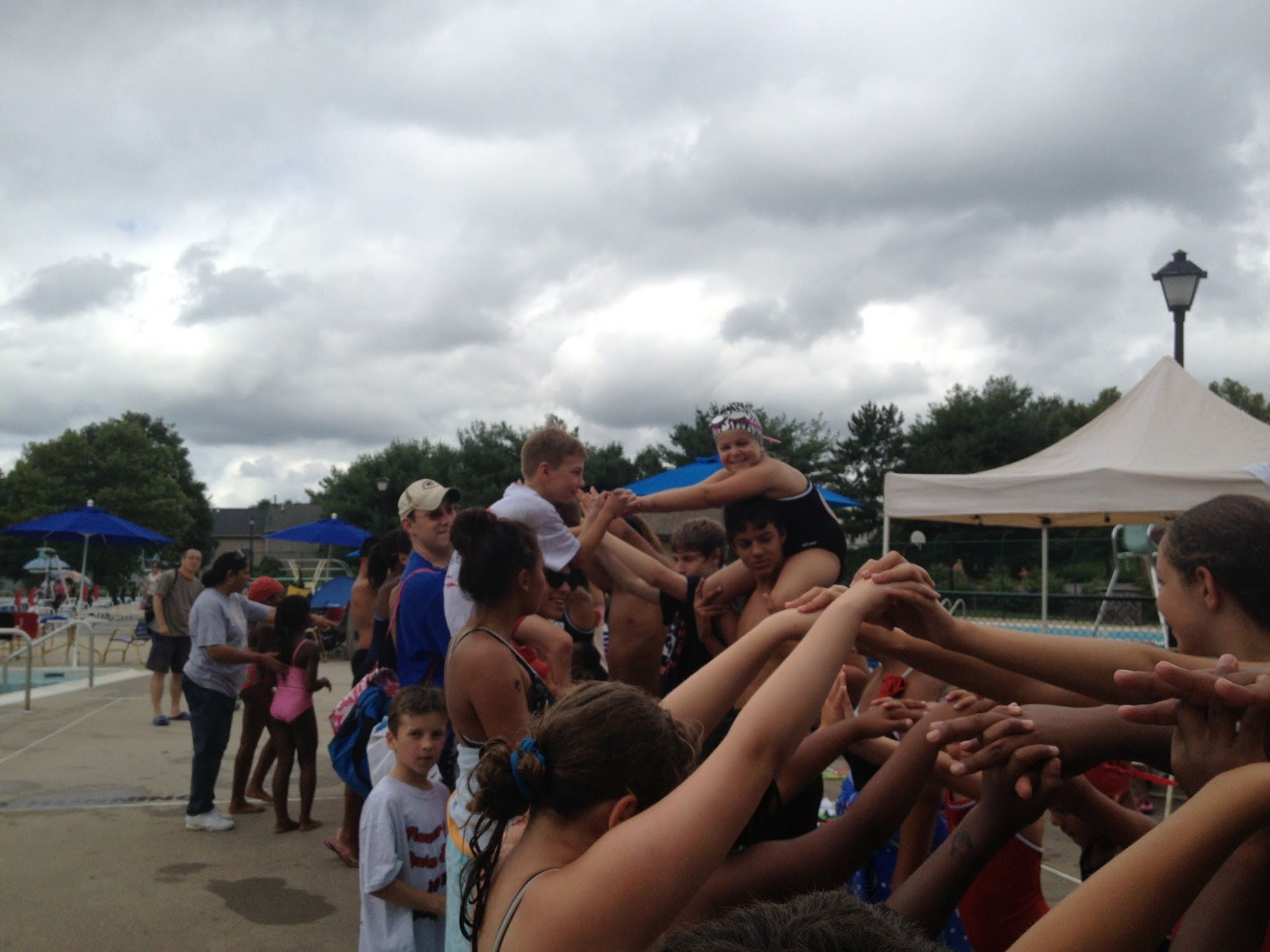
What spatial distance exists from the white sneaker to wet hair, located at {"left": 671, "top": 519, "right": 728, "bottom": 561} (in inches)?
158

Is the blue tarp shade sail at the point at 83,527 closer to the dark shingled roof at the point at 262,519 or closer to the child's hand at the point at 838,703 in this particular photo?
the child's hand at the point at 838,703

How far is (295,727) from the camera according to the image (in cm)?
671

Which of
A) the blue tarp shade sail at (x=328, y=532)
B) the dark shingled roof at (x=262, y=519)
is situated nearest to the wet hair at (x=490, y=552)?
the blue tarp shade sail at (x=328, y=532)

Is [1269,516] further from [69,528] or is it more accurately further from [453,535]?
[69,528]

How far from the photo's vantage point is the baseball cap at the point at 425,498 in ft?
15.2

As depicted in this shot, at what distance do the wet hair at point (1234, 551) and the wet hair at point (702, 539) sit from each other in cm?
292

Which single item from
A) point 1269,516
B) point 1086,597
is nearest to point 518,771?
point 1269,516

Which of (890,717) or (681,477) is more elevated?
(681,477)

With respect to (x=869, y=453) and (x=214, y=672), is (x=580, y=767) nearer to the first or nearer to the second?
(x=214, y=672)

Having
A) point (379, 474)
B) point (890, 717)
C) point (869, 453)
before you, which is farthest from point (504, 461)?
point (890, 717)

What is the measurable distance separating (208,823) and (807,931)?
6.43m

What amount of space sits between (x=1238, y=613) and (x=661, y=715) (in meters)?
1.08

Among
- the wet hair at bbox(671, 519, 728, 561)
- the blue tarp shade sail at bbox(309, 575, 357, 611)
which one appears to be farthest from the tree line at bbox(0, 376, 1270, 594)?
the wet hair at bbox(671, 519, 728, 561)

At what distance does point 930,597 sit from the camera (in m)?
1.91
